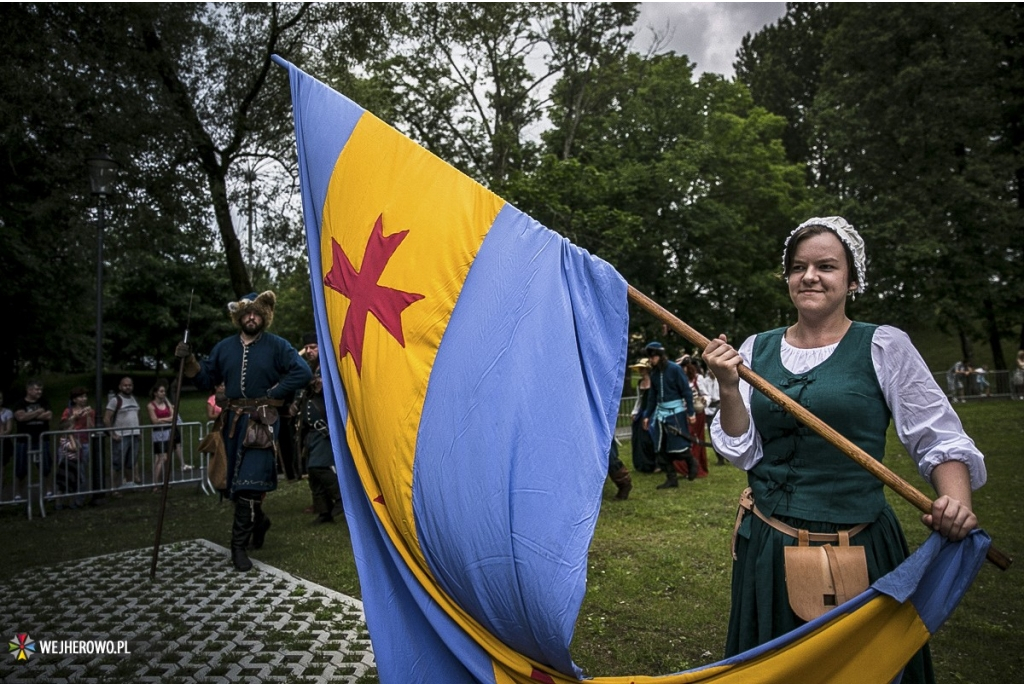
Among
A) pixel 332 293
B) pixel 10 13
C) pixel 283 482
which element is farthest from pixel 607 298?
pixel 283 482

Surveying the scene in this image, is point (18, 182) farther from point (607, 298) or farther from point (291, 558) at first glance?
point (607, 298)

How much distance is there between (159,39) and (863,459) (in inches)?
457

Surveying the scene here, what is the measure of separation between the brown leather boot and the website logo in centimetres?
591

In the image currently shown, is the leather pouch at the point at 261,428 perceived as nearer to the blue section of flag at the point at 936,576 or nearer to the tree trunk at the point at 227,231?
the blue section of flag at the point at 936,576

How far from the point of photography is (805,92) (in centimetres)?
4094

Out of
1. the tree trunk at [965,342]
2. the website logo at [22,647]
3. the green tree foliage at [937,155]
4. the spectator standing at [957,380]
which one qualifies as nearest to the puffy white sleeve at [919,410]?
the website logo at [22,647]

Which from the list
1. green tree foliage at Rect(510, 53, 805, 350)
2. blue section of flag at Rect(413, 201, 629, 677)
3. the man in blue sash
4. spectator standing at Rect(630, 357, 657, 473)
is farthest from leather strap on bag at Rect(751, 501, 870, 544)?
green tree foliage at Rect(510, 53, 805, 350)

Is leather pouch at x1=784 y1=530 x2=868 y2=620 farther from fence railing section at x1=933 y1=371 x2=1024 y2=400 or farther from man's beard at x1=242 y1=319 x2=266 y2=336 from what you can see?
fence railing section at x1=933 y1=371 x2=1024 y2=400

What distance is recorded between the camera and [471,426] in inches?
100.0

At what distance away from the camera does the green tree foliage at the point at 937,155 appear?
24.0 metres

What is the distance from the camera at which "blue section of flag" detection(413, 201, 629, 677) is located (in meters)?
2.32

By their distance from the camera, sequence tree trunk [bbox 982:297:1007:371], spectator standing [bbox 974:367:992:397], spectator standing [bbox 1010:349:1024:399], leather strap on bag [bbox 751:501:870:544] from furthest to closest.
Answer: tree trunk [bbox 982:297:1007:371] < spectator standing [bbox 974:367:992:397] < spectator standing [bbox 1010:349:1024:399] < leather strap on bag [bbox 751:501:870:544]

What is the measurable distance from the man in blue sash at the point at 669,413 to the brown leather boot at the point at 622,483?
1223 millimetres

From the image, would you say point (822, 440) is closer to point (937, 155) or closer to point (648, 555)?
point (648, 555)
